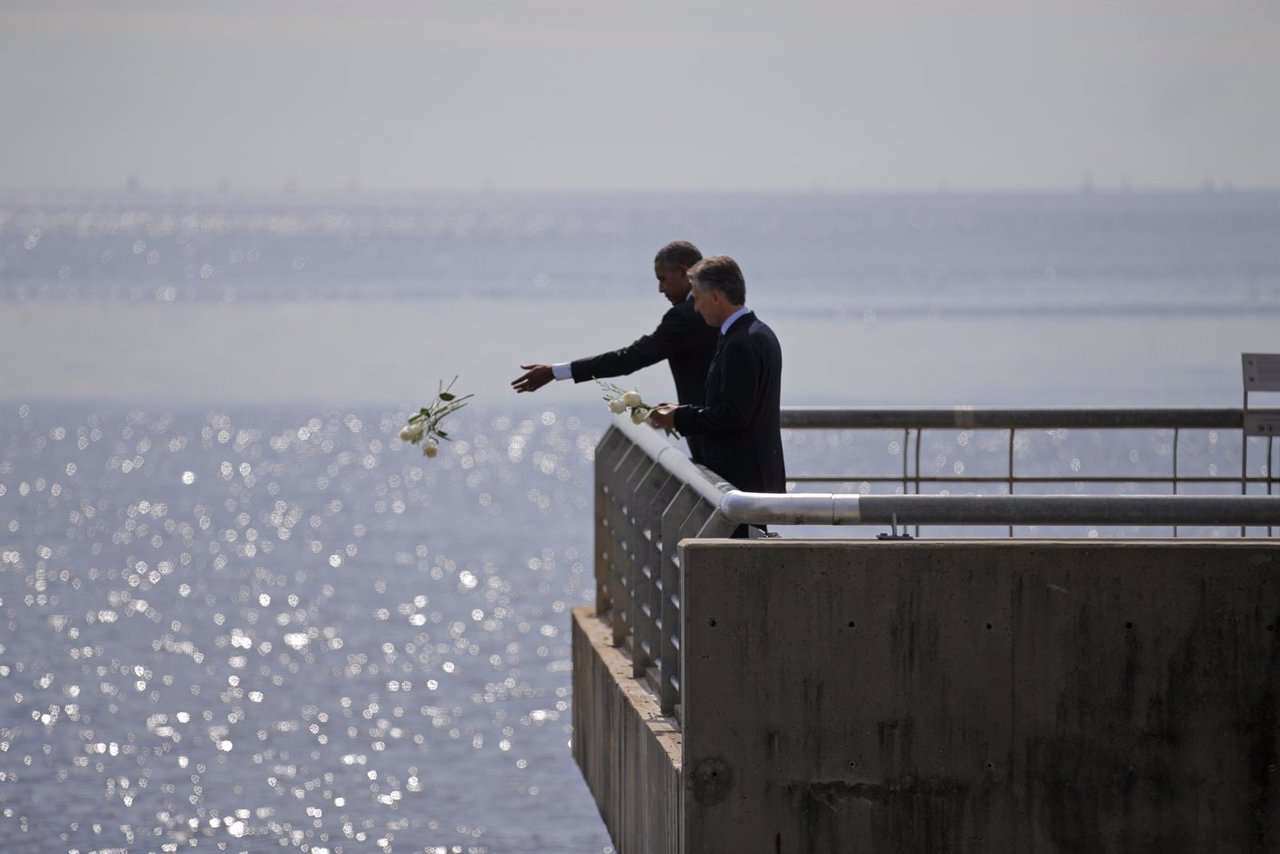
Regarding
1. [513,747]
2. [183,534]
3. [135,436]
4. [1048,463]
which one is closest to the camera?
[513,747]

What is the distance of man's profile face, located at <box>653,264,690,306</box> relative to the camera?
30.3 ft

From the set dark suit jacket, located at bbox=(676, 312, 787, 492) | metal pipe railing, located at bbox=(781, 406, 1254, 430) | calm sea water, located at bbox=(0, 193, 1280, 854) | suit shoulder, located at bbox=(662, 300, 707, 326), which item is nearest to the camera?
dark suit jacket, located at bbox=(676, 312, 787, 492)

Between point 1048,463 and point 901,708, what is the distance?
34829 millimetres

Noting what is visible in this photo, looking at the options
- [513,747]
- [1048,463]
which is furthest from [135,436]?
[513,747]

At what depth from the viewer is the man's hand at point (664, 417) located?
8.37m

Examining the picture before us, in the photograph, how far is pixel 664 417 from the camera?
845 cm

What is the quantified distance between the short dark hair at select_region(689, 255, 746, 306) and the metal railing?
2.10 feet

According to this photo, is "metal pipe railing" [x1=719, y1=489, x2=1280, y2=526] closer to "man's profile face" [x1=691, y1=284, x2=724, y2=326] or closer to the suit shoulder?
"man's profile face" [x1=691, y1=284, x2=724, y2=326]

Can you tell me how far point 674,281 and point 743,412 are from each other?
1.31 m

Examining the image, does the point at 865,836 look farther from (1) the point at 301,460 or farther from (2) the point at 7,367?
(2) the point at 7,367

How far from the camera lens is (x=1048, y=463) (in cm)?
4128

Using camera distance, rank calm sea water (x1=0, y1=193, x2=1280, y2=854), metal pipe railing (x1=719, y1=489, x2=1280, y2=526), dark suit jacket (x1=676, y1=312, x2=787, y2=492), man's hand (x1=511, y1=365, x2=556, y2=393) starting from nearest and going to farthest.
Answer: metal pipe railing (x1=719, y1=489, x2=1280, y2=526)
dark suit jacket (x1=676, y1=312, x2=787, y2=492)
man's hand (x1=511, y1=365, x2=556, y2=393)
calm sea water (x1=0, y1=193, x2=1280, y2=854)

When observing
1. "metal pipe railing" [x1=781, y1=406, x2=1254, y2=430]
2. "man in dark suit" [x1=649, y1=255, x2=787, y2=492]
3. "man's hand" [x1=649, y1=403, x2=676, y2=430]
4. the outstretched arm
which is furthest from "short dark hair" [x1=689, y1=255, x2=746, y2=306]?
"metal pipe railing" [x1=781, y1=406, x2=1254, y2=430]

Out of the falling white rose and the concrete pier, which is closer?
the concrete pier
